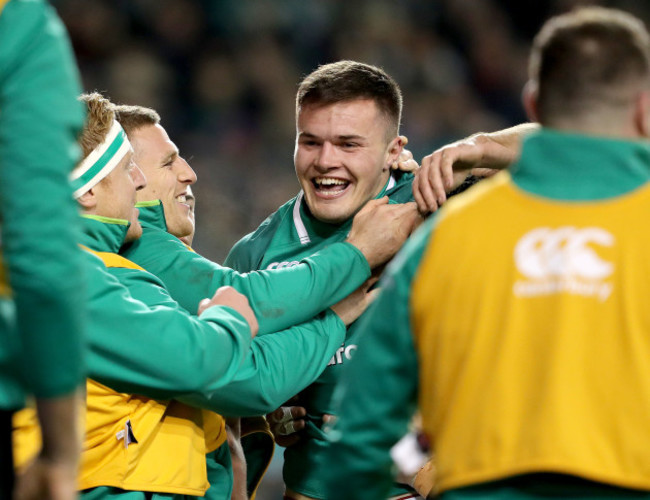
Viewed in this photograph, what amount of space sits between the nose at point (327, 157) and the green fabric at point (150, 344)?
988mm

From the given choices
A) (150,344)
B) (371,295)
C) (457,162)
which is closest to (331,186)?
(371,295)

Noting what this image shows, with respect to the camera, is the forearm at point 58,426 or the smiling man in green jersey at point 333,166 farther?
the smiling man in green jersey at point 333,166

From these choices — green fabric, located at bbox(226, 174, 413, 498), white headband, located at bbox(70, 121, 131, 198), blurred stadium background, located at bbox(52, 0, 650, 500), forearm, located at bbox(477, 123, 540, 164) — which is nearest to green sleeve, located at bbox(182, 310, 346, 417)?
green fabric, located at bbox(226, 174, 413, 498)

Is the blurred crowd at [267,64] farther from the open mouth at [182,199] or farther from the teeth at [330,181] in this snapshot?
the teeth at [330,181]

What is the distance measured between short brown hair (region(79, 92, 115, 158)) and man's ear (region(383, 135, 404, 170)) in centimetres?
105

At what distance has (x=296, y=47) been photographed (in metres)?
9.55

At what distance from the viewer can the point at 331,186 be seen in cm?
332

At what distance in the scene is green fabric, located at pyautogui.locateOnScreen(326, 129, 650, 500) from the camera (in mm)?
1570

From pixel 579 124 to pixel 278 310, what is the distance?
140cm

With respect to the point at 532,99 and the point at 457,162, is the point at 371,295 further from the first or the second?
the point at 532,99

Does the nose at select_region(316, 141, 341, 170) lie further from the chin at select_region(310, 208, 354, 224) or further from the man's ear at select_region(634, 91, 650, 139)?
the man's ear at select_region(634, 91, 650, 139)

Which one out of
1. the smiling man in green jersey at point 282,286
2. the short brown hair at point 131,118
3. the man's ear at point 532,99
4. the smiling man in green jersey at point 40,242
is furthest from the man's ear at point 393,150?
the smiling man in green jersey at point 40,242

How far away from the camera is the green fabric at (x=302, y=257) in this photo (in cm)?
310

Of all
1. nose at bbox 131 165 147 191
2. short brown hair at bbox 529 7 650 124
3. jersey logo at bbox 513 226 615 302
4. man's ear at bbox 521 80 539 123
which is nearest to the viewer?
jersey logo at bbox 513 226 615 302
